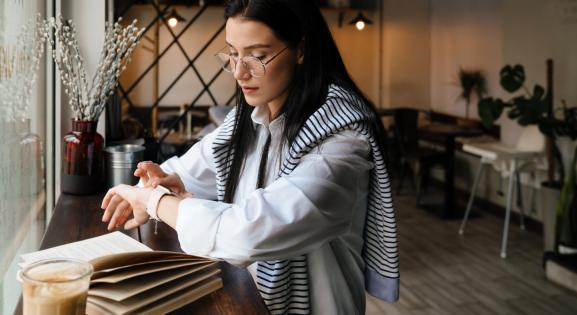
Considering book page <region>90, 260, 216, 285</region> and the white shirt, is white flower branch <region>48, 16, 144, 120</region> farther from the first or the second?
book page <region>90, 260, 216, 285</region>

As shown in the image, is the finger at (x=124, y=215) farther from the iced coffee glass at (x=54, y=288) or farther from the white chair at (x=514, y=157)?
the white chair at (x=514, y=157)

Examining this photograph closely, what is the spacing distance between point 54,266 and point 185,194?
67 cm

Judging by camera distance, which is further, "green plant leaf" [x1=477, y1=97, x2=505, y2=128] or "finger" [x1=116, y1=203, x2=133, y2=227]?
"green plant leaf" [x1=477, y1=97, x2=505, y2=128]

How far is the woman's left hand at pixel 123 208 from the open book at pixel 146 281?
243 mm

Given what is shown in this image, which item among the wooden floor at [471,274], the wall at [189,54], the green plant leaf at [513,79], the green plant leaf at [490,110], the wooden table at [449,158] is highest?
the wall at [189,54]

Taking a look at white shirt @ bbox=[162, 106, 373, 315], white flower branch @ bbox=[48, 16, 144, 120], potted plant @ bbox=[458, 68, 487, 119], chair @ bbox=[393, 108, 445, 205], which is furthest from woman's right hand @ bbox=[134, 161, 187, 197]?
potted plant @ bbox=[458, 68, 487, 119]

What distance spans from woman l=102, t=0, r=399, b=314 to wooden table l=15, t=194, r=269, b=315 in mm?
56

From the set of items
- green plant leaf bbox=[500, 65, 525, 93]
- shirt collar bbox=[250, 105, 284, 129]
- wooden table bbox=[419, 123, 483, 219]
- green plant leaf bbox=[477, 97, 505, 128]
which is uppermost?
green plant leaf bbox=[500, 65, 525, 93]

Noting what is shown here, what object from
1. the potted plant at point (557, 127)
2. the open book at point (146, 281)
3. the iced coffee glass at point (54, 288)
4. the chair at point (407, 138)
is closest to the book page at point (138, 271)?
the open book at point (146, 281)

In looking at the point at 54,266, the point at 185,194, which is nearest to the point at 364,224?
the point at 185,194

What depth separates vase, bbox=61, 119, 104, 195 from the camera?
1795 millimetres

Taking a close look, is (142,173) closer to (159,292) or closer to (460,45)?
(159,292)

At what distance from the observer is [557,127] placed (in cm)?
428

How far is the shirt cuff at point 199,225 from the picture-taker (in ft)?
3.54
